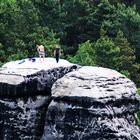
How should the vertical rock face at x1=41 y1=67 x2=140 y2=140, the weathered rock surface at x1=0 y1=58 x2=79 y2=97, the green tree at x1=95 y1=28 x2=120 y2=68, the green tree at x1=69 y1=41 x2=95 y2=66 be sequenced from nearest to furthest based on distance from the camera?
the vertical rock face at x1=41 y1=67 x2=140 y2=140, the weathered rock surface at x1=0 y1=58 x2=79 y2=97, the green tree at x1=69 y1=41 x2=95 y2=66, the green tree at x1=95 y1=28 x2=120 y2=68

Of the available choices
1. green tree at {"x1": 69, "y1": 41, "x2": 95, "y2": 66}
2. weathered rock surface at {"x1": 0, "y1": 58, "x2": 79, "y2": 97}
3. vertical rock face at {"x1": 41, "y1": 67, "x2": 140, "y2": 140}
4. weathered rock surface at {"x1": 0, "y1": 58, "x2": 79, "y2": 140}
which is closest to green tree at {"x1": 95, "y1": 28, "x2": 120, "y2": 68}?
green tree at {"x1": 69, "y1": 41, "x2": 95, "y2": 66}

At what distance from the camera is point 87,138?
23609mm

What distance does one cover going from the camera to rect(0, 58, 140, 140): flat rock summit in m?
23.6

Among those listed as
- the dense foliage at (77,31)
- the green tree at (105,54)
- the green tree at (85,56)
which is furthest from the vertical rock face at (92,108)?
the green tree at (105,54)

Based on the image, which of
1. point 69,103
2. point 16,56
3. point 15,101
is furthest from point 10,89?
point 16,56

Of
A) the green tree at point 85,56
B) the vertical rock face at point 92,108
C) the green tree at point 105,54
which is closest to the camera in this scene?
→ the vertical rock face at point 92,108

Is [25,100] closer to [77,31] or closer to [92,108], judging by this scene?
[92,108]

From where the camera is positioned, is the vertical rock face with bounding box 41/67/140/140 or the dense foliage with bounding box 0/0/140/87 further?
the dense foliage with bounding box 0/0/140/87

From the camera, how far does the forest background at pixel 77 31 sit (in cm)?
4212

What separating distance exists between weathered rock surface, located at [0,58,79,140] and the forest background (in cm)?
1403

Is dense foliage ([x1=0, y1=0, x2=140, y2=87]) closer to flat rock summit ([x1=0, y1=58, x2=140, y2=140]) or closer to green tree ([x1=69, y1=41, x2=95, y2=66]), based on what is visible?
green tree ([x1=69, y1=41, x2=95, y2=66])

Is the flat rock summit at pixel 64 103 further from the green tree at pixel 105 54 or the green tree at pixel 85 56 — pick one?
the green tree at pixel 105 54

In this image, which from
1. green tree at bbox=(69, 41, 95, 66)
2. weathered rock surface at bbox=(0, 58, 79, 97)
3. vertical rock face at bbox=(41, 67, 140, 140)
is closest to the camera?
vertical rock face at bbox=(41, 67, 140, 140)

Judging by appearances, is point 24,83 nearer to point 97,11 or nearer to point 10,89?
point 10,89
